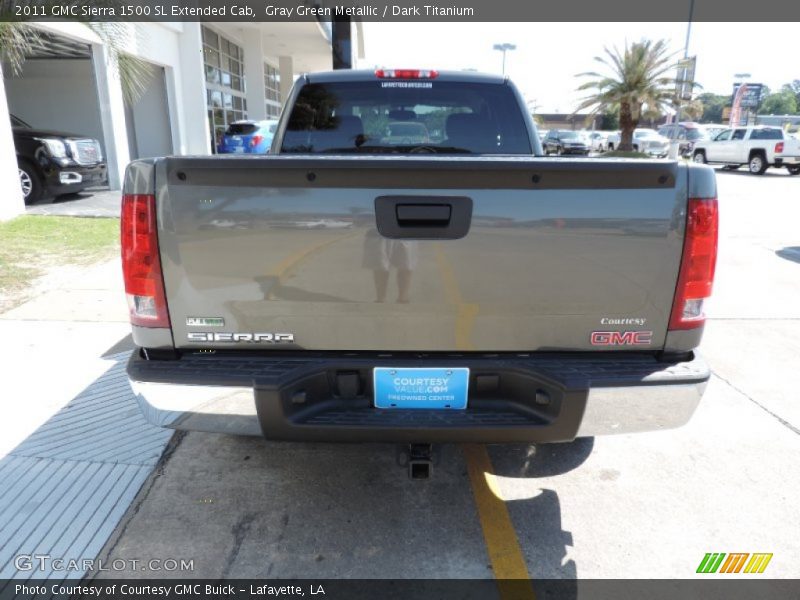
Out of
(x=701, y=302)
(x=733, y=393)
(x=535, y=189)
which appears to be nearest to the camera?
(x=535, y=189)

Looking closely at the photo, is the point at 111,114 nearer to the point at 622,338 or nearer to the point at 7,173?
the point at 7,173

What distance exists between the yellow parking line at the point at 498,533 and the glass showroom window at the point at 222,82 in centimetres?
1841

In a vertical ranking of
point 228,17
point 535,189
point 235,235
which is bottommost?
point 235,235

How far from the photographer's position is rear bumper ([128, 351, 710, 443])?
2248 millimetres

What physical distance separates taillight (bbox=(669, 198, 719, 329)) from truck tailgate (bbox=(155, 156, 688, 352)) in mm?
45

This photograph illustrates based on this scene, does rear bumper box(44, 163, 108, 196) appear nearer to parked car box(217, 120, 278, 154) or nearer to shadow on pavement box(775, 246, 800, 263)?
parked car box(217, 120, 278, 154)

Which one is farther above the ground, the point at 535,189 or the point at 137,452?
the point at 535,189

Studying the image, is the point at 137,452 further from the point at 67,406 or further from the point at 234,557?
the point at 234,557

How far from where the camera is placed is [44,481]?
303cm

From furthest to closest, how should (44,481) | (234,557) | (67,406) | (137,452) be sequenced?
1. (67,406)
2. (137,452)
3. (44,481)
4. (234,557)

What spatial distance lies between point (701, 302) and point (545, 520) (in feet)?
4.20

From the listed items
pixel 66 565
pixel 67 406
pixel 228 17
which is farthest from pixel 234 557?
pixel 228 17

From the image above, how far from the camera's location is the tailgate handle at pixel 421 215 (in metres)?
2.19

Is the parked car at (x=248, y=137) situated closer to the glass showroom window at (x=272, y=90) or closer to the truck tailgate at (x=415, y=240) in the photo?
the truck tailgate at (x=415, y=240)
